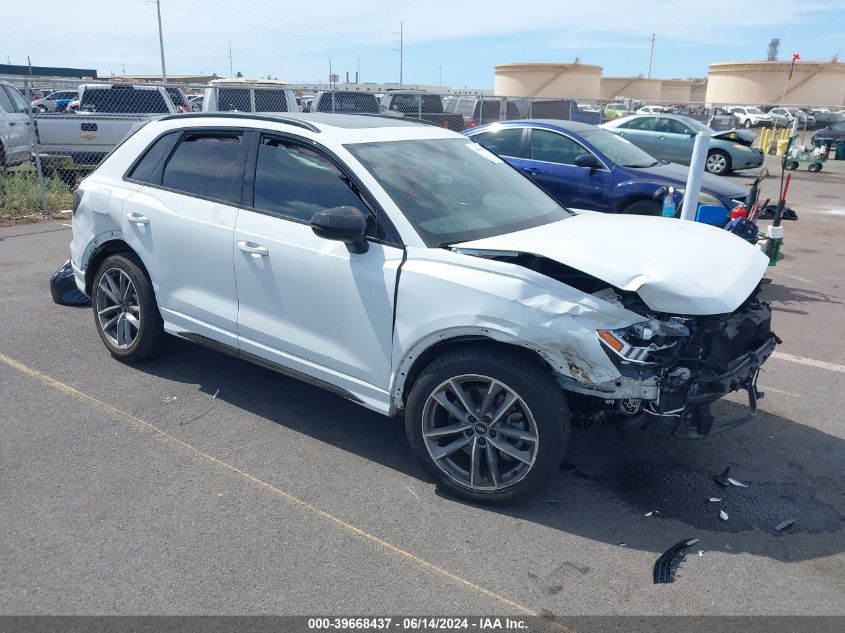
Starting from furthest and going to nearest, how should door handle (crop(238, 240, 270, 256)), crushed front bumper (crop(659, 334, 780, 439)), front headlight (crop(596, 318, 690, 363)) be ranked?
door handle (crop(238, 240, 270, 256))
crushed front bumper (crop(659, 334, 780, 439))
front headlight (crop(596, 318, 690, 363))

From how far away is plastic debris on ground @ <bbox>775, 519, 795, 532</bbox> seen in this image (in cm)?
343

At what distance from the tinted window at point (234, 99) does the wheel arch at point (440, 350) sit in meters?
13.6

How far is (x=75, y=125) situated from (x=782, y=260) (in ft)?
41.1

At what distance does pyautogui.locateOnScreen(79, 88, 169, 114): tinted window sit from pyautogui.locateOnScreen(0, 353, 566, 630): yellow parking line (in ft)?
34.7

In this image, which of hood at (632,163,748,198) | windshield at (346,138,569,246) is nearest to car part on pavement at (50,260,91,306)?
windshield at (346,138,569,246)

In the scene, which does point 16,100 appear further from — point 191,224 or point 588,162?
point 191,224

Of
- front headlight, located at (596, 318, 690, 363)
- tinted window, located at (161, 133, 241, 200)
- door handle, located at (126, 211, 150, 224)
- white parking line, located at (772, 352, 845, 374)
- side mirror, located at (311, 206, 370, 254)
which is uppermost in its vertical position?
tinted window, located at (161, 133, 241, 200)

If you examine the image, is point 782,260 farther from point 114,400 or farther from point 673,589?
point 114,400

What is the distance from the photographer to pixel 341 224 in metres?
3.54

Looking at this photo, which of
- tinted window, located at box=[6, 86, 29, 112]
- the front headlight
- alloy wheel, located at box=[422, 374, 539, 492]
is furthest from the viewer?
tinted window, located at box=[6, 86, 29, 112]

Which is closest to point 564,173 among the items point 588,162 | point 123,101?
point 588,162

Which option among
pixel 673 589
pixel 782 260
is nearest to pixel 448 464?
pixel 673 589

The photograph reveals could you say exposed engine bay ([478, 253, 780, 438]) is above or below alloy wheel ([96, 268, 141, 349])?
above

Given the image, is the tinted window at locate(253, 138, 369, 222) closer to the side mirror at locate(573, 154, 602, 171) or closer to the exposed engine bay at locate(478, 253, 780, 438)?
the exposed engine bay at locate(478, 253, 780, 438)
